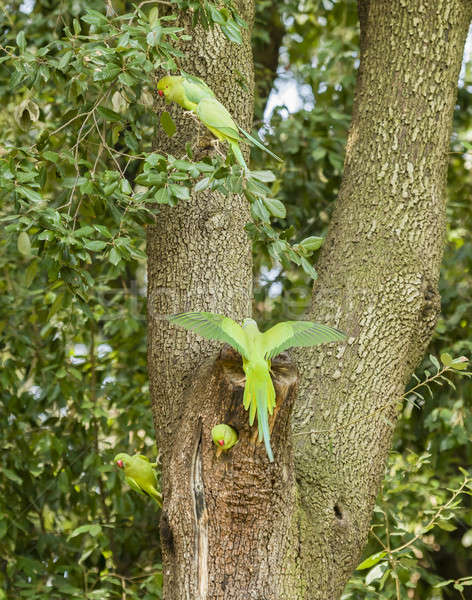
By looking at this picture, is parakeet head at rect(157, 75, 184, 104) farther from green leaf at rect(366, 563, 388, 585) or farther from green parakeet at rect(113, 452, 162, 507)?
green leaf at rect(366, 563, 388, 585)

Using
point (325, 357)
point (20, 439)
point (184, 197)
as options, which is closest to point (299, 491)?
point (325, 357)

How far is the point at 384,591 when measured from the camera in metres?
2.56

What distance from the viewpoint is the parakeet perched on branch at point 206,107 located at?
1.42 m

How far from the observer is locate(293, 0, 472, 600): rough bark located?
156cm

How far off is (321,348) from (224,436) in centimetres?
53

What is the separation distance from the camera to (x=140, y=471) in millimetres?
1568

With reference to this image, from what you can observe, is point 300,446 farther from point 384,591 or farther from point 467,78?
point 467,78

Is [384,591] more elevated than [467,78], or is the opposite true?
[467,78]

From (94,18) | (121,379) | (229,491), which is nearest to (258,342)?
(229,491)

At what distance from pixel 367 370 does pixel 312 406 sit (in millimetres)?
159

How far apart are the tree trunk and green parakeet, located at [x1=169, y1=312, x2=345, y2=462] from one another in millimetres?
44

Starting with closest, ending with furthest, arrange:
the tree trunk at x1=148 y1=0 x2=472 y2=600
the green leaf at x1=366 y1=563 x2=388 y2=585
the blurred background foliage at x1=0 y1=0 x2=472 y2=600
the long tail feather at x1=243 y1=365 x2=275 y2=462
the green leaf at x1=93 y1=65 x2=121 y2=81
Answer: the long tail feather at x1=243 y1=365 x2=275 y2=462 < the tree trunk at x1=148 y1=0 x2=472 y2=600 < the green leaf at x1=93 y1=65 x2=121 y2=81 < the green leaf at x1=366 y1=563 x2=388 y2=585 < the blurred background foliage at x1=0 y1=0 x2=472 y2=600

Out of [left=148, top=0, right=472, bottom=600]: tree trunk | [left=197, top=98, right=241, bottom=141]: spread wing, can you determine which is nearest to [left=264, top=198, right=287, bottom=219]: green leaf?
[left=197, top=98, right=241, bottom=141]: spread wing

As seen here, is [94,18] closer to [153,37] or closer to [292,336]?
[153,37]
